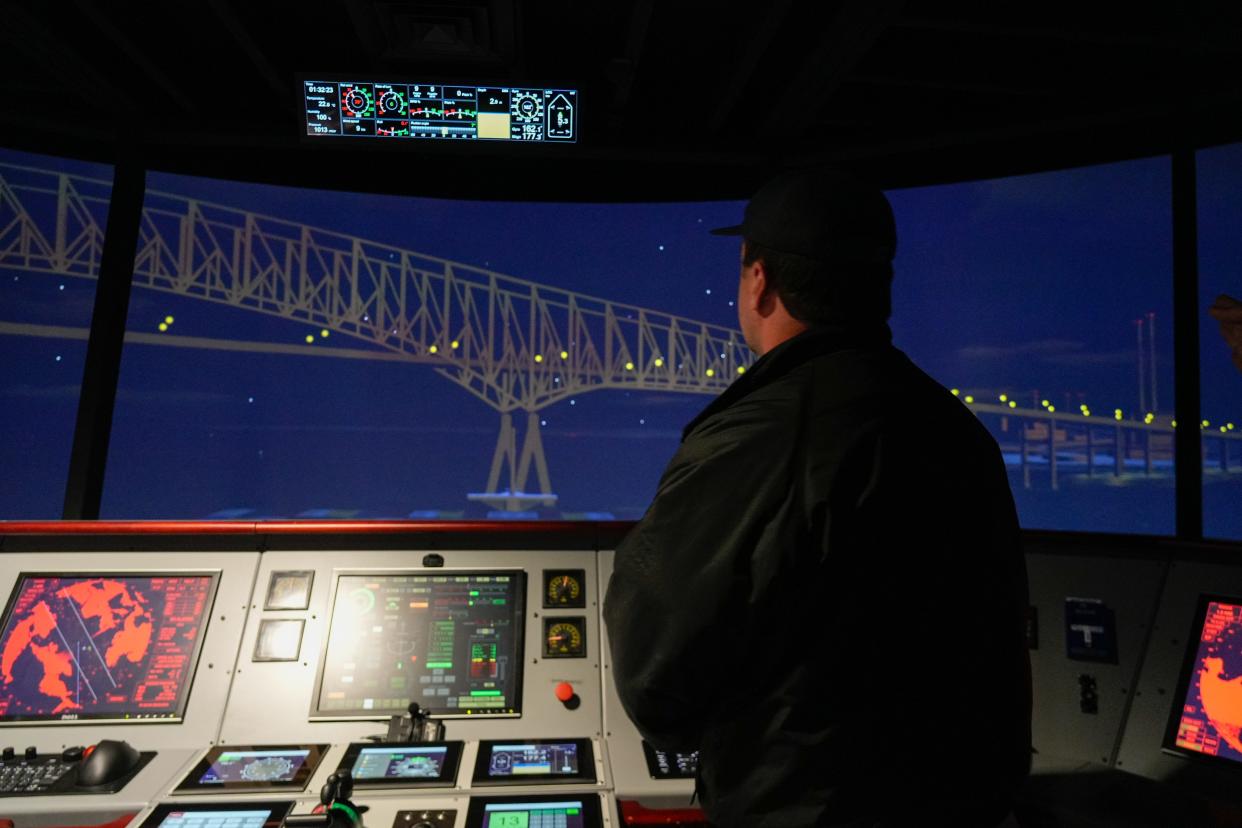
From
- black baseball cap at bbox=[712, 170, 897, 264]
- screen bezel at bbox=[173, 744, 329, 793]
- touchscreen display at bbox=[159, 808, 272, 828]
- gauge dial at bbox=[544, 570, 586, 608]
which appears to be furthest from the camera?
gauge dial at bbox=[544, 570, 586, 608]

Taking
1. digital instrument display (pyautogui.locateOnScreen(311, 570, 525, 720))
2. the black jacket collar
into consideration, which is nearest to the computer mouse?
digital instrument display (pyautogui.locateOnScreen(311, 570, 525, 720))

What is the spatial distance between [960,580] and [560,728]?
3.92 ft

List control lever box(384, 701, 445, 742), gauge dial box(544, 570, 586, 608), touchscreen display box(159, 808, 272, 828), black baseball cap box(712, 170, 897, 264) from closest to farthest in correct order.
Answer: black baseball cap box(712, 170, 897, 264), touchscreen display box(159, 808, 272, 828), control lever box(384, 701, 445, 742), gauge dial box(544, 570, 586, 608)

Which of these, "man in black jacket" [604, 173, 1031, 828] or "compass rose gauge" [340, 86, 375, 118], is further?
"compass rose gauge" [340, 86, 375, 118]

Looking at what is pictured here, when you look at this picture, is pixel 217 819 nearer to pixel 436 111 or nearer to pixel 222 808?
pixel 222 808

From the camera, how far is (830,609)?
2.77 feet

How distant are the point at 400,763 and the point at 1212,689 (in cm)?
166

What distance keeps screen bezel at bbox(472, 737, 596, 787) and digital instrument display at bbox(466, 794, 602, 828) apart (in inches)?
1.9

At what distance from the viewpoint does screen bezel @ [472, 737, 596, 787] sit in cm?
156

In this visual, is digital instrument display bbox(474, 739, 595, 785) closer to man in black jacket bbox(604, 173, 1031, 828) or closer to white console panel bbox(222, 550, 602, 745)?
white console panel bbox(222, 550, 602, 745)

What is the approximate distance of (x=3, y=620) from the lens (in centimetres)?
183

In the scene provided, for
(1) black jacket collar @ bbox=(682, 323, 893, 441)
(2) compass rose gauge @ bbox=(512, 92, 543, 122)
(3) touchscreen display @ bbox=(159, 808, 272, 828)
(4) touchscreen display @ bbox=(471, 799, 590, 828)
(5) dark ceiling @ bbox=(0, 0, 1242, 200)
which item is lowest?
(3) touchscreen display @ bbox=(159, 808, 272, 828)

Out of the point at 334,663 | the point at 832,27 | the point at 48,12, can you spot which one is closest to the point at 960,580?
the point at 334,663

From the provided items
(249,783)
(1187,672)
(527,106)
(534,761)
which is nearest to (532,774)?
(534,761)
